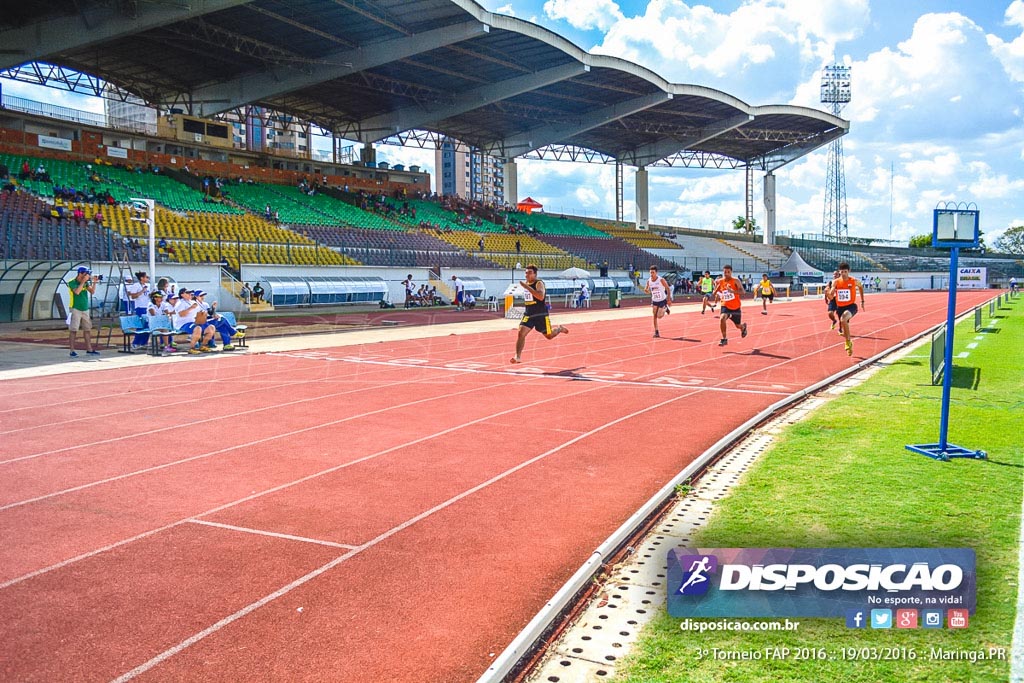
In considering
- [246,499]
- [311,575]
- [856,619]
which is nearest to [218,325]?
[246,499]

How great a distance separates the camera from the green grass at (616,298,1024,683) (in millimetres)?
3578

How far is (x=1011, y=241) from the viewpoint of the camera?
4823 inches

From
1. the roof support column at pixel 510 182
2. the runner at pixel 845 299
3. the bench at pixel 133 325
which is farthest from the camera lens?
the roof support column at pixel 510 182

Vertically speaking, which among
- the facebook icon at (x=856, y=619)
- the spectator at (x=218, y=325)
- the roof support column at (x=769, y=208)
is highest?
the roof support column at (x=769, y=208)

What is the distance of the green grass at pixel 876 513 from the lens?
3.58 metres

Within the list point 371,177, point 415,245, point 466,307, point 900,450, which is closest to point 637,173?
point 371,177

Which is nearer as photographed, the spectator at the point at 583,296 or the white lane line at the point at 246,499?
the white lane line at the point at 246,499

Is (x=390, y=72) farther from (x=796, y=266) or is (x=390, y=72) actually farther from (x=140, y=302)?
(x=796, y=266)

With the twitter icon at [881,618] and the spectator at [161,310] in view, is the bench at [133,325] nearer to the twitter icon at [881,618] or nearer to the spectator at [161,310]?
the spectator at [161,310]

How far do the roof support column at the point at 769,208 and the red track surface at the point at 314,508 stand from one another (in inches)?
2822

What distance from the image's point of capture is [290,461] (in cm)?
779

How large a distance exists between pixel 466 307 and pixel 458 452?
3158 centimetres
